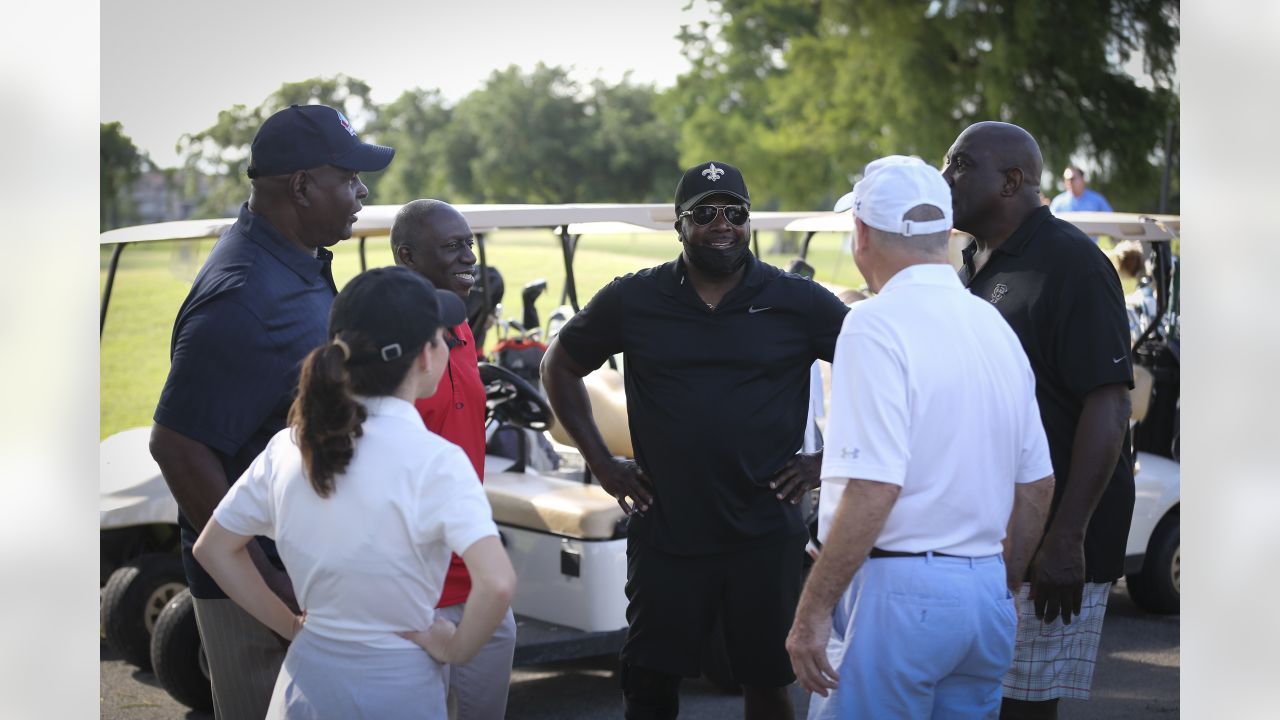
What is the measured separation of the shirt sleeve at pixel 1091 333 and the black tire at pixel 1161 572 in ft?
12.0

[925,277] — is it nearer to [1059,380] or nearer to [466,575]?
[1059,380]

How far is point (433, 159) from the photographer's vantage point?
61625 millimetres

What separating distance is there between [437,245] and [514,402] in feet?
6.28

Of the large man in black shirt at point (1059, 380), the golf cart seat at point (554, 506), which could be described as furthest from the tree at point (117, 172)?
the large man in black shirt at point (1059, 380)

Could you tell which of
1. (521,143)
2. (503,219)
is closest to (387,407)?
(503,219)

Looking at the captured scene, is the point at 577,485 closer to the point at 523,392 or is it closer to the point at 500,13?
the point at 523,392

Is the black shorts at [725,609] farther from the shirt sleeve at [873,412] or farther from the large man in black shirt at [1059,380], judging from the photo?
the shirt sleeve at [873,412]

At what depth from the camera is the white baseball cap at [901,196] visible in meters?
2.65

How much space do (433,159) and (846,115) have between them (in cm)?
3692

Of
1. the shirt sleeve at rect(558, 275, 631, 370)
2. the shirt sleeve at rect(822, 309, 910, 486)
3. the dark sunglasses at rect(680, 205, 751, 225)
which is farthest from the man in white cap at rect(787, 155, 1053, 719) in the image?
the shirt sleeve at rect(558, 275, 631, 370)

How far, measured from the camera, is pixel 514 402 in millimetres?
5672

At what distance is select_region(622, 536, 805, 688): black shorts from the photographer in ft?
11.9

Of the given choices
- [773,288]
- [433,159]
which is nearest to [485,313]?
[773,288]

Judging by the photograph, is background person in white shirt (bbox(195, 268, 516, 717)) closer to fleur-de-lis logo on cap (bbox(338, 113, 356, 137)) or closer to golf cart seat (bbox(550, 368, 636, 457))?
fleur-de-lis logo on cap (bbox(338, 113, 356, 137))
